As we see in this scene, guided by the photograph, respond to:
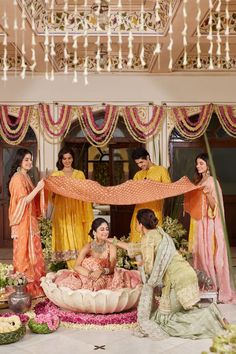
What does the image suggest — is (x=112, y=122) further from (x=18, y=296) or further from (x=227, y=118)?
(x=18, y=296)

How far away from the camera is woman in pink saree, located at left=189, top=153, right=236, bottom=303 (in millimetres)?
5254

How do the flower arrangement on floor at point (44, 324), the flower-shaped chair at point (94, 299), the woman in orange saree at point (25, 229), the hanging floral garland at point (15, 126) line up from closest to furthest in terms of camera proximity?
the flower arrangement on floor at point (44, 324), the flower-shaped chair at point (94, 299), the woman in orange saree at point (25, 229), the hanging floral garland at point (15, 126)

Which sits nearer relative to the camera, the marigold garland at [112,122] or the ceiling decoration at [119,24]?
the ceiling decoration at [119,24]

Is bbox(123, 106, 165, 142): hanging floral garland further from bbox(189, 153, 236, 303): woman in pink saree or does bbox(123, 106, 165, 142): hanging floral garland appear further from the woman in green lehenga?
the woman in green lehenga

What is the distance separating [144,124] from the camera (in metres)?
8.19

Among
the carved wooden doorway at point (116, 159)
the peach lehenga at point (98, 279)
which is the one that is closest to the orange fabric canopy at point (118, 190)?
the peach lehenga at point (98, 279)

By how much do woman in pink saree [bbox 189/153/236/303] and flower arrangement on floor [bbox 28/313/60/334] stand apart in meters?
1.90

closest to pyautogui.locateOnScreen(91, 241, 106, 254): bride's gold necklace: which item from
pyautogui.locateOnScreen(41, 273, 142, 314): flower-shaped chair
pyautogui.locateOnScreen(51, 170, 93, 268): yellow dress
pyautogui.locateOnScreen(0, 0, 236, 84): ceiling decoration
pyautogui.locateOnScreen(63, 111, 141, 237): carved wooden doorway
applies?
pyautogui.locateOnScreen(41, 273, 142, 314): flower-shaped chair

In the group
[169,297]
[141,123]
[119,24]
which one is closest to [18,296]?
[169,297]

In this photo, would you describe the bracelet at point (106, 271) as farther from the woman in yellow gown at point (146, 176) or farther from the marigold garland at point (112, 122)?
the marigold garland at point (112, 122)

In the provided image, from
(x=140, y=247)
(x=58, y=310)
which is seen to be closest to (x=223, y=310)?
(x=140, y=247)

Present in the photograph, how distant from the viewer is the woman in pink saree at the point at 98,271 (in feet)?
14.8

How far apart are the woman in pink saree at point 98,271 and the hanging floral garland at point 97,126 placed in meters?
3.51

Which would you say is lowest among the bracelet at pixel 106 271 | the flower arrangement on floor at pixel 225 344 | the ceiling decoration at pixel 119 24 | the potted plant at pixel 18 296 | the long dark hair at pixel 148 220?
the potted plant at pixel 18 296
